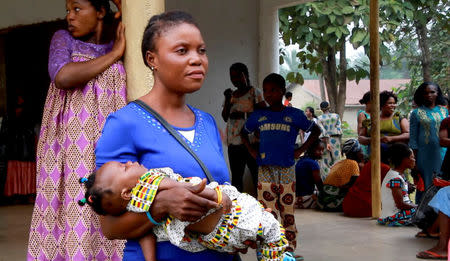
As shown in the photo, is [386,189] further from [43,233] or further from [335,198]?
[43,233]

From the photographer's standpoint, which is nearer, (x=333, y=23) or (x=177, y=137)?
(x=177, y=137)

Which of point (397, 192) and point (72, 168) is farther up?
point (72, 168)

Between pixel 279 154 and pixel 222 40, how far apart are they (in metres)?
3.75

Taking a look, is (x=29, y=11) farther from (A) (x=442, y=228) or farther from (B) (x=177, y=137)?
(B) (x=177, y=137)

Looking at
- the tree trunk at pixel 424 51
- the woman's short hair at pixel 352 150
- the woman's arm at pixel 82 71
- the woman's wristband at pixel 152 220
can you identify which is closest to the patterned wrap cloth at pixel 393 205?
the woman's short hair at pixel 352 150

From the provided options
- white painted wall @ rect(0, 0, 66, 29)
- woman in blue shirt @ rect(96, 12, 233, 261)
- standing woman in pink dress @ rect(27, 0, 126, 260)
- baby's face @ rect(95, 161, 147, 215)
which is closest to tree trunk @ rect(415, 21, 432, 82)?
white painted wall @ rect(0, 0, 66, 29)

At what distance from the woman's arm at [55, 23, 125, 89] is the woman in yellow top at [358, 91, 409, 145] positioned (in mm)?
6081

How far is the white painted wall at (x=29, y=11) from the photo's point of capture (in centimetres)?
725

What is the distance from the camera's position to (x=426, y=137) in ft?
24.1

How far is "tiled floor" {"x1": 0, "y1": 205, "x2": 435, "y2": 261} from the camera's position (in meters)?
5.30

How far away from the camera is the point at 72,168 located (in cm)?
261

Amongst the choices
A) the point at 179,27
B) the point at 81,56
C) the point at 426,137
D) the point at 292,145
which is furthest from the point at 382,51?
the point at 179,27

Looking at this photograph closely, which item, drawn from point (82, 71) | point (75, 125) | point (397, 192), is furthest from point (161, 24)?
point (397, 192)

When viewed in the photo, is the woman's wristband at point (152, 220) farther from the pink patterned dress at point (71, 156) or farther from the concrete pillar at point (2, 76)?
the concrete pillar at point (2, 76)
